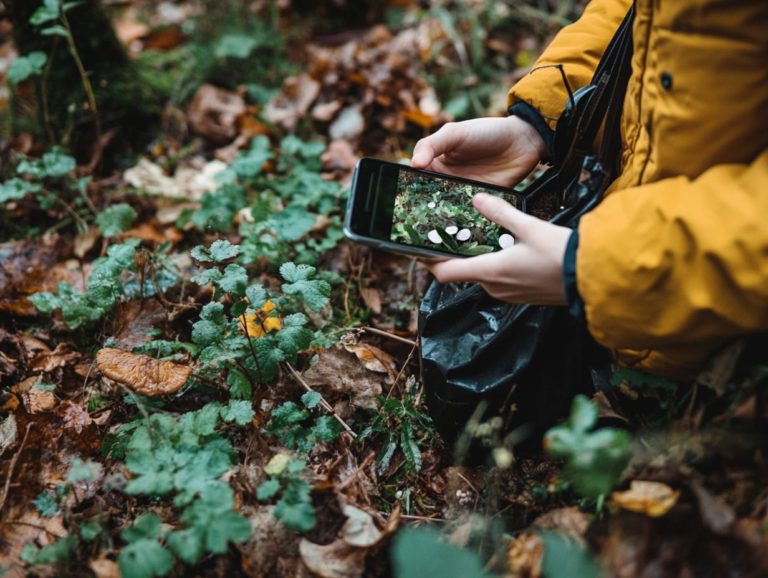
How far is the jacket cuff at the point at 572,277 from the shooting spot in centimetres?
137

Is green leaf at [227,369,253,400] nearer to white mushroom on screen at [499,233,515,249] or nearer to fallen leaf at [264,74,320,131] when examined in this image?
white mushroom on screen at [499,233,515,249]

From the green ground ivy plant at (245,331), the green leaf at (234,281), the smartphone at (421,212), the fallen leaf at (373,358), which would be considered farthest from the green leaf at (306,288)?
the fallen leaf at (373,358)

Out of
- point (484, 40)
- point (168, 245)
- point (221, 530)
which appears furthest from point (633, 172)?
point (484, 40)

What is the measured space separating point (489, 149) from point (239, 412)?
1295 millimetres

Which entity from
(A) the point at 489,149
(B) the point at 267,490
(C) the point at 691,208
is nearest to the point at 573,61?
(A) the point at 489,149

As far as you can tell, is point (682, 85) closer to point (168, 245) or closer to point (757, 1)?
point (757, 1)

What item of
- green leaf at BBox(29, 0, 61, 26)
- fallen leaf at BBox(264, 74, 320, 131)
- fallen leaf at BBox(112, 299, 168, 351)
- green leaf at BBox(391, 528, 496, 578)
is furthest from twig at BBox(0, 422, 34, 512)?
fallen leaf at BBox(264, 74, 320, 131)

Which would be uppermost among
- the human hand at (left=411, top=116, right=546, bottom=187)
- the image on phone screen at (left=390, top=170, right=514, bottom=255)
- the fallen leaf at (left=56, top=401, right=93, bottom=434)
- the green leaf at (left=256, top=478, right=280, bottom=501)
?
the human hand at (left=411, top=116, right=546, bottom=187)

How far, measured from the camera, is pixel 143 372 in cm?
183

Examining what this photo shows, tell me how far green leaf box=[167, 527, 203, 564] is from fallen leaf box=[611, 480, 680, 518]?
104 centimetres

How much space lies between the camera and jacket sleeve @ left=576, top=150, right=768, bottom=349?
121cm

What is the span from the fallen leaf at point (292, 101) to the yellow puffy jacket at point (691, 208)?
2.48 meters

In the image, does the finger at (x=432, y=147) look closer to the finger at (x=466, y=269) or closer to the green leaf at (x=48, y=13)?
the finger at (x=466, y=269)

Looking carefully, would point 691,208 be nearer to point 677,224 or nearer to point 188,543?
point 677,224
